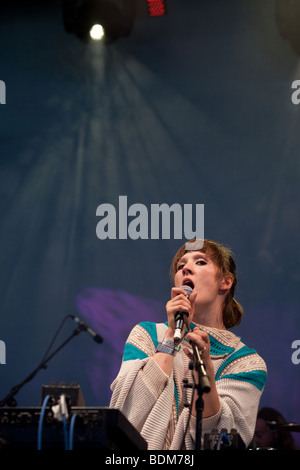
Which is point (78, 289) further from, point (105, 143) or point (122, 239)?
point (105, 143)

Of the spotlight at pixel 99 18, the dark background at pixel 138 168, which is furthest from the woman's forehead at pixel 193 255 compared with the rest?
the spotlight at pixel 99 18

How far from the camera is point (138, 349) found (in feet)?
8.75

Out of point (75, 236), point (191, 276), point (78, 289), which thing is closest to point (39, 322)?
point (78, 289)

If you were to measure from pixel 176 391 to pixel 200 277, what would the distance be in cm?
60

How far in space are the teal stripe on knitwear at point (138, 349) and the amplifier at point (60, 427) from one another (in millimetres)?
820

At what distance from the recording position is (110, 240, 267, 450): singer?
92.8 inches

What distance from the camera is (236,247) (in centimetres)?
504

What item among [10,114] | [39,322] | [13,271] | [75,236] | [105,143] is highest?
[10,114]

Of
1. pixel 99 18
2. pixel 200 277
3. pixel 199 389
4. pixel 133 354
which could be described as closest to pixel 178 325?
pixel 199 389

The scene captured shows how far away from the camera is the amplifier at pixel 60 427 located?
1.70 m

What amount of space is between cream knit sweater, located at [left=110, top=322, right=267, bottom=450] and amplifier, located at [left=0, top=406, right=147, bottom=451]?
588mm

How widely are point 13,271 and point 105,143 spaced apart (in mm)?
1536

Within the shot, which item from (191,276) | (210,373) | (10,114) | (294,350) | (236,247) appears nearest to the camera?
(210,373)

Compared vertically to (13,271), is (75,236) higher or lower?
higher
